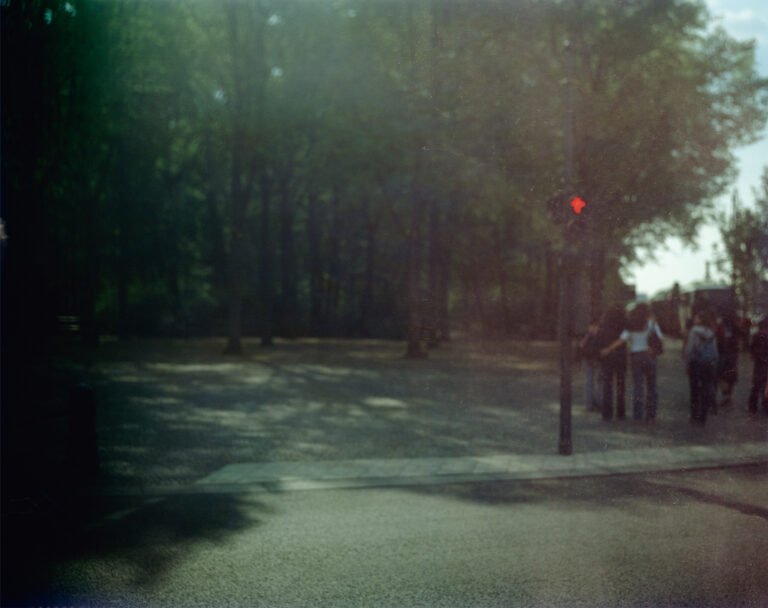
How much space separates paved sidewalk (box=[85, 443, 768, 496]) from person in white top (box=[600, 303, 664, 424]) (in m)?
3.51

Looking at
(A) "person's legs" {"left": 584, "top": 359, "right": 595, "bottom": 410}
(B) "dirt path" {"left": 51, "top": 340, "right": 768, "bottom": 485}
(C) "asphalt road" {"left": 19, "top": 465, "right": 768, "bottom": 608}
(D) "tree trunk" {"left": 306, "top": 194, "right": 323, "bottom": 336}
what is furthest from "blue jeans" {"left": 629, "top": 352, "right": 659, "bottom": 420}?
(D) "tree trunk" {"left": 306, "top": 194, "right": 323, "bottom": 336}

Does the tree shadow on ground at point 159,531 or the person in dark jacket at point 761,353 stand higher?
the person in dark jacket at point 761,353

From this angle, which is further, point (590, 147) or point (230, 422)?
point (230, 422)

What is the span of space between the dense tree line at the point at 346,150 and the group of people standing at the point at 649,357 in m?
1.25

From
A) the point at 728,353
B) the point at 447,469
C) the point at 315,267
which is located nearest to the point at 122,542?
the point at 447,469

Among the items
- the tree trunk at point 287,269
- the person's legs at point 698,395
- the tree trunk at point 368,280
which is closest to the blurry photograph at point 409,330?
the person's legs at point 698,395

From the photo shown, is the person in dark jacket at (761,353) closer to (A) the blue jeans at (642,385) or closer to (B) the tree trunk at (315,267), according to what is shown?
(A) the blue jeans at (642,385)

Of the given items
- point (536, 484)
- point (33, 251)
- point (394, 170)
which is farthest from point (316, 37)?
point (536, 484)

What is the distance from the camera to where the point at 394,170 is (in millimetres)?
33156

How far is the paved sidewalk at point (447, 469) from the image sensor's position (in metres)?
10.3

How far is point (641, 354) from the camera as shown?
52.0 feet

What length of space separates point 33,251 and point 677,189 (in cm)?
1376

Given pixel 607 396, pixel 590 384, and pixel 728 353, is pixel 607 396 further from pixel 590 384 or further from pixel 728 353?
pixel 728 353

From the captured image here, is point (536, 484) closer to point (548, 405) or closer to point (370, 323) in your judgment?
point (548, 405)
